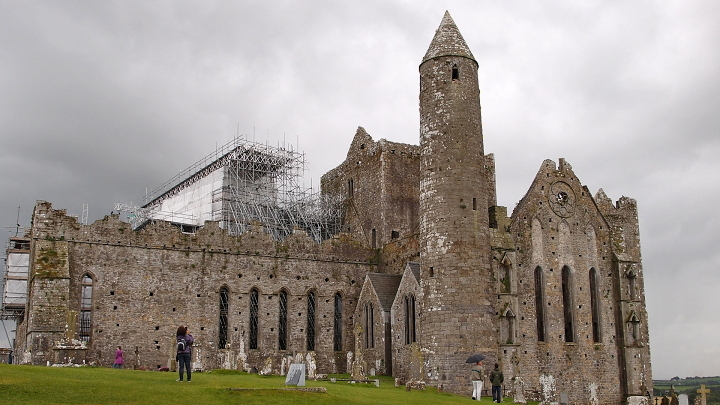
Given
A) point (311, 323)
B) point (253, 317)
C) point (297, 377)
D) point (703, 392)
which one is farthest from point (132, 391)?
point (703, 392)

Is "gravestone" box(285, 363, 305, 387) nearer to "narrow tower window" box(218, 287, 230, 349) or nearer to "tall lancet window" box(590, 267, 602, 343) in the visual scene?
"narrow tower window" box(218, 287, 230, 349)

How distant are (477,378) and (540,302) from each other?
948cm

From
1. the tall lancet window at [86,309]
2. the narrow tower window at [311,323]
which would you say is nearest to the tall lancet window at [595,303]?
the narrow tower window at [311,323]

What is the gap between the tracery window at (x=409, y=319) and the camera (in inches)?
1405

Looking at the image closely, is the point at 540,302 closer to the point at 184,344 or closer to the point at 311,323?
the point at 311,323

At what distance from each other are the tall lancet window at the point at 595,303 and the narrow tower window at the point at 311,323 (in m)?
15.2

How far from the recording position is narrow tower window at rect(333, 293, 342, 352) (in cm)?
4178

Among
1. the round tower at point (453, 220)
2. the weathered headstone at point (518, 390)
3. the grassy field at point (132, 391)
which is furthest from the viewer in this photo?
the weathered headstone at point (518, 390)

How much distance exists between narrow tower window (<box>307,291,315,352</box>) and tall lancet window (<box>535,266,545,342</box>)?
490 inches

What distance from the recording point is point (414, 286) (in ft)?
117

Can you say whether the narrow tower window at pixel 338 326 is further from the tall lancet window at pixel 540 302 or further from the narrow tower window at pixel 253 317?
the tall lancet window at pixel 540 302

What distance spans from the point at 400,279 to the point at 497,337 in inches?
311

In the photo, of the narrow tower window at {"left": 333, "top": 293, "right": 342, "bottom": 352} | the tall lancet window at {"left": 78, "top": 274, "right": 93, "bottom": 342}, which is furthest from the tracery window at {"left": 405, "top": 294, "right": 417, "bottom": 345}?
the tall lancet window at {"left": 78, "top": 274, "right": 93, "bottom": 342}

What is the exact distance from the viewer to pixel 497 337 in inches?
1318
